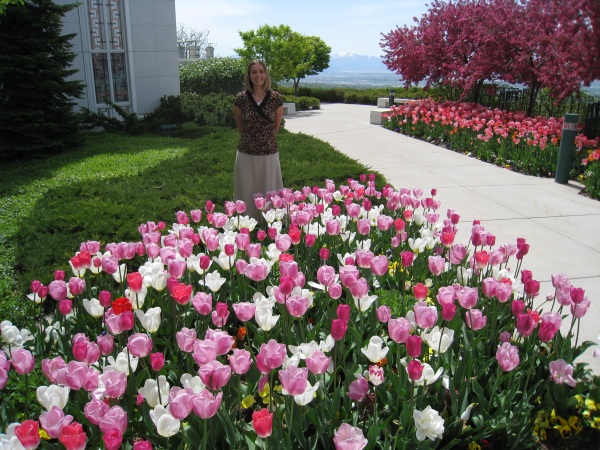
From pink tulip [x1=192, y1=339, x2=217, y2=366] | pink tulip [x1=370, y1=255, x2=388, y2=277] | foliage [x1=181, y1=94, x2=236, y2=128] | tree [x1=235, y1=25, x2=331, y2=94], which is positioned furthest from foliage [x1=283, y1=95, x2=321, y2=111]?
pink tulip [x1=192, y1=339, x2=217, y2=366]

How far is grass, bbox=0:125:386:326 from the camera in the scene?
508 cm

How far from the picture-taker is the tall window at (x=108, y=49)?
14.1 meters

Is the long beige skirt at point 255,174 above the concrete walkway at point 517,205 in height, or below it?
above

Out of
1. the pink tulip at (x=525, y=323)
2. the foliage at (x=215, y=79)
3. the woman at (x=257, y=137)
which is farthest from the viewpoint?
the foliage at (x=215, y=79)

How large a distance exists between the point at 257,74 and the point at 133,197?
274 centimetres

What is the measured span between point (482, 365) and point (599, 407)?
0.56 metres

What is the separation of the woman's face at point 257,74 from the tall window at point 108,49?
31.8ft

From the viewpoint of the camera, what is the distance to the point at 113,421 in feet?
5.74

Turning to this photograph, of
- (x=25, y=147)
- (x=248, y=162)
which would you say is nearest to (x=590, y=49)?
(x=248, y=162)

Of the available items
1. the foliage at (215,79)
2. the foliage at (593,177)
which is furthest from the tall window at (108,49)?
the foliage at (593,177)

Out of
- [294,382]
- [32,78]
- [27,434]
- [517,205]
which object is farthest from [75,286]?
[32,78]

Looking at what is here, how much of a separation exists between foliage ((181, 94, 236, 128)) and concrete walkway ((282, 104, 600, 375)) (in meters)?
3.39

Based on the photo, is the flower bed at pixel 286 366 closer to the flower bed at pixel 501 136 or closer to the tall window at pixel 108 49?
the flower bed at pixel 501 136

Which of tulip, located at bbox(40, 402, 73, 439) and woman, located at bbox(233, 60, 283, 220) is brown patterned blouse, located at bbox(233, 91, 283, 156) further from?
tulip, located at bbox(40, 402, 73, 439)
